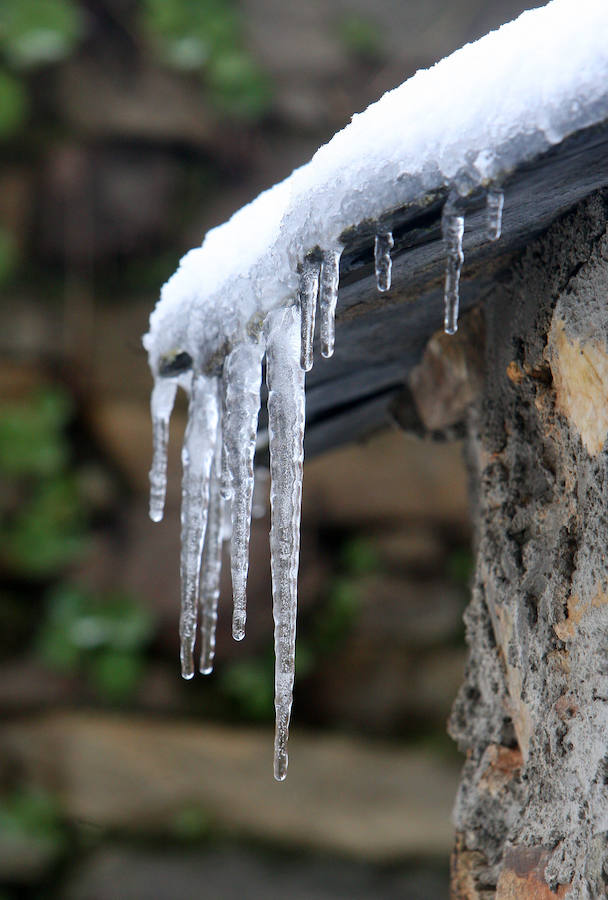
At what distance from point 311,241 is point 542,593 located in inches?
17.6

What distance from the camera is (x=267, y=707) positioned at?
3.84 metres

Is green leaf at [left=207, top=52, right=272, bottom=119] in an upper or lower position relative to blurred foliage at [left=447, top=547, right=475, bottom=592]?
upper

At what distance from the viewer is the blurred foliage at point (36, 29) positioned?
12.7 feet

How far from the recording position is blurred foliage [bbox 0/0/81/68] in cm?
387

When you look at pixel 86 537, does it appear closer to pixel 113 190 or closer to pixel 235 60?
pixel 113 190

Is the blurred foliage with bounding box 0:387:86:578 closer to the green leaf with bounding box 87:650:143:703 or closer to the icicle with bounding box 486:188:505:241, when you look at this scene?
the green leaf with bounding box 87:650:143:703

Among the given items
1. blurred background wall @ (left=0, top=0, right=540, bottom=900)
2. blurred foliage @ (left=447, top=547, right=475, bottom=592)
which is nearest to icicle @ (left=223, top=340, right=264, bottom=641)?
blurred background wall @ (left=0, top=0, right=540, bottom=900)

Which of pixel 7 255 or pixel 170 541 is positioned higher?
pixel 7 255

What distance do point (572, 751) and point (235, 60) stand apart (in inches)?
153

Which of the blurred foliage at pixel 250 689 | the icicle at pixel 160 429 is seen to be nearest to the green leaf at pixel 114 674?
the blurred foliage at pixel 250 689

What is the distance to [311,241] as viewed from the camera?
2.35 feet

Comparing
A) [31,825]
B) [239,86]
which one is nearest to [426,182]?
[31,825]

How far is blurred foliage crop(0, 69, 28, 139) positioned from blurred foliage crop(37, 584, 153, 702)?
1.51 meters

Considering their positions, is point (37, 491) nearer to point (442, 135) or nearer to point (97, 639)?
point (97, 639)
